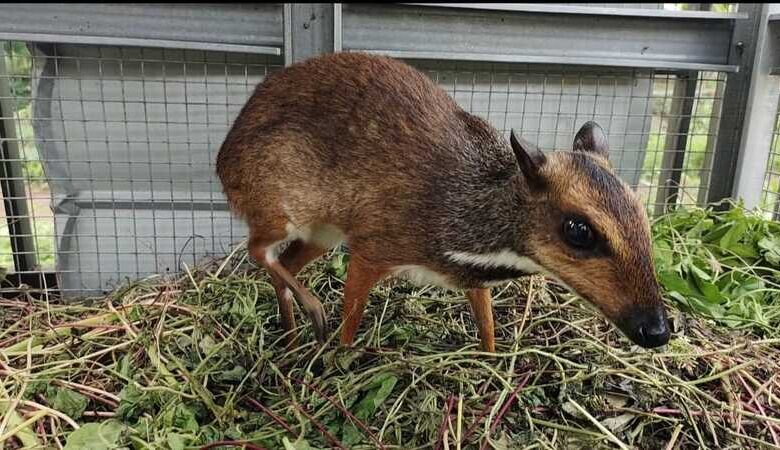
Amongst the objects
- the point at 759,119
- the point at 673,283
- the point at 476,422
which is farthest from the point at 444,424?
the point at 759,119

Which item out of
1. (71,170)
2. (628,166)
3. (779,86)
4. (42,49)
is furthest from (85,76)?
(779,86)

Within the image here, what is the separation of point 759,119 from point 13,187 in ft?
16.6

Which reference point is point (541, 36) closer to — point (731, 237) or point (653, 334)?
point (731, 237)

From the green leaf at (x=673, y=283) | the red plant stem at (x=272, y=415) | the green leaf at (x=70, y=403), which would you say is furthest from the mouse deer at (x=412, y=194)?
the green leaf at (x=673, y=283)

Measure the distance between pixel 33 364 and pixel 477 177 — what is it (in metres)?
2.32

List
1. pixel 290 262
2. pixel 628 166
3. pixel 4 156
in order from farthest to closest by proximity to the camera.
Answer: pixel 628 166 < pixel 4 156 < pixel 290 262

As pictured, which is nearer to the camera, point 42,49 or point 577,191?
point 577,191

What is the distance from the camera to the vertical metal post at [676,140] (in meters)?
4.57

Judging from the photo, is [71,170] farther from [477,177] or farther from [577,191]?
[577,191]

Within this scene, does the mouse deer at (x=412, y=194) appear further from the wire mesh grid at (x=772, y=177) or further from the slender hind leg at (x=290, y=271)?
the wire mesh grid at (x=772, y=177)

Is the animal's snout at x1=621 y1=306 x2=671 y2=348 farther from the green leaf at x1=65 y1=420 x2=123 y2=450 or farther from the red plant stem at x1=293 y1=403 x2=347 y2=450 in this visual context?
the green leaf at x1=65 y1=420 x2=123 y2=450

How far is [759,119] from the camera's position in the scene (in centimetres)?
416

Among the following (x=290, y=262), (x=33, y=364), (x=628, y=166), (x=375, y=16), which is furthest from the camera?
(x=628, y=166)

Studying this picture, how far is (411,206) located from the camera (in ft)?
9.00
